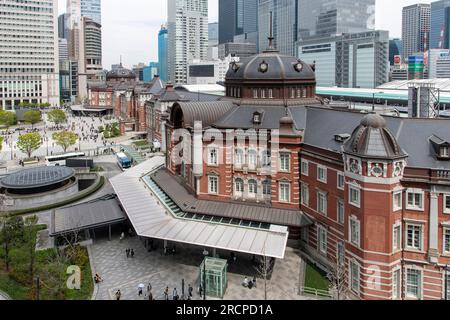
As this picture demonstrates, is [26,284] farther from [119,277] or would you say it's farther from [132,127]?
[132,127]

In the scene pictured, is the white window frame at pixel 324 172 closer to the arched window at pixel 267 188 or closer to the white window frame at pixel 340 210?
the white window frame at pixel 340 210

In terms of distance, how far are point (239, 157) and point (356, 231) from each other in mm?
16579

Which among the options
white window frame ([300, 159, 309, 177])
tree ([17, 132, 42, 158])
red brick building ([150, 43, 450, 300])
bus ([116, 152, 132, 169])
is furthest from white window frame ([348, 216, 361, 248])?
tree ([17, 132, 42, 158])

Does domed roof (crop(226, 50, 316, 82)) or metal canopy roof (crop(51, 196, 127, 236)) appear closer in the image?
metal canopy roof (crop(51, 196, 127, 236))

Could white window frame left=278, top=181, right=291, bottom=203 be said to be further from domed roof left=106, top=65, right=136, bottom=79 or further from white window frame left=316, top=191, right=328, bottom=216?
domed roof left=106, top=65, right=136, bottom=79

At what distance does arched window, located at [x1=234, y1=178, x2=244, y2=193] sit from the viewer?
47219mm

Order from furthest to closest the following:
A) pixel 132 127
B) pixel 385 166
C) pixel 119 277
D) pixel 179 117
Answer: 1. pixel 132 127
2. pixel 179 117
3. pixel 119 277
4. pixel 385 166

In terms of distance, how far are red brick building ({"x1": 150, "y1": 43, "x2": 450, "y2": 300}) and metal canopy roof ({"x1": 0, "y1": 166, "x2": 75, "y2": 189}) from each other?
17.5 metres

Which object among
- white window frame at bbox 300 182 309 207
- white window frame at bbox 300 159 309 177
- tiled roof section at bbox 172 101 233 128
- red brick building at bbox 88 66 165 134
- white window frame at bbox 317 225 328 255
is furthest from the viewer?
red brick building at bbox 88 66 165 134

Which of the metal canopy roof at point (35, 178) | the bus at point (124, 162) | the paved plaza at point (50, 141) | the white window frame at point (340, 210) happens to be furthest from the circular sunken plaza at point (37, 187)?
the white window frame at point (340, 210)
